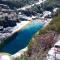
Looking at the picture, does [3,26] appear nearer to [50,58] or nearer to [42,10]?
[42,10]

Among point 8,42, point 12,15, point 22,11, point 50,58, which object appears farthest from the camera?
point 22,11

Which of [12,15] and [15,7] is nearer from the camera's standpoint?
[12,15]

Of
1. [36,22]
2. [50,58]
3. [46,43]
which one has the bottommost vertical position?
[36,22]

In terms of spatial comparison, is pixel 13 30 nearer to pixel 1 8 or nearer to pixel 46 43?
pixel 1 8

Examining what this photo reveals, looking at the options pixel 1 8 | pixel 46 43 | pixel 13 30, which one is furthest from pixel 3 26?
pixel 46 43

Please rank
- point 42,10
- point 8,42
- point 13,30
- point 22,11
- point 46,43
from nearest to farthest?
point 46,43 → point 8,42 → point 13,30 → point 22,11 → point 42,10

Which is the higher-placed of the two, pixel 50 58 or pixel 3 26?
pixel 50 58
